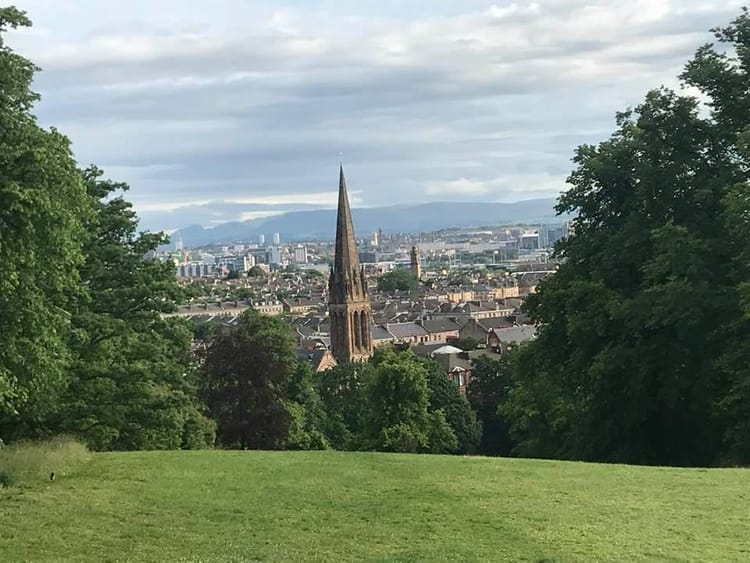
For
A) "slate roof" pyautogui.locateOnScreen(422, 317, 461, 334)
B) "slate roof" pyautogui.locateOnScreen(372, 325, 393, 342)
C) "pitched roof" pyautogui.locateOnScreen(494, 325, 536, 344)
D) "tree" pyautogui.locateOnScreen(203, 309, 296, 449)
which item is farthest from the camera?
"slate roof" pyautogui.locateOnScreen(422, 317, 461, 334)

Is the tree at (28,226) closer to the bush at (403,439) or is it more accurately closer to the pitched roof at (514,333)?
the bush at (403,439)

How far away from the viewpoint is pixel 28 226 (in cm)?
1555

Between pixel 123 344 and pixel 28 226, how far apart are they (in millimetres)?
9619

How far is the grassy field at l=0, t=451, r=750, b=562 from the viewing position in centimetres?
1181

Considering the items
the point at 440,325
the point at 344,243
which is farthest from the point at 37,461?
the point at 440,325

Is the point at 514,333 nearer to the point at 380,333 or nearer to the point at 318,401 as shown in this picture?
the point at 380,333

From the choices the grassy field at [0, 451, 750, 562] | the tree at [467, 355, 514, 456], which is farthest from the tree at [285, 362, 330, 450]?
the grassy field at [0, 451, 750, 562]

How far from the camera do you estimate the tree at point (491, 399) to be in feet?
216

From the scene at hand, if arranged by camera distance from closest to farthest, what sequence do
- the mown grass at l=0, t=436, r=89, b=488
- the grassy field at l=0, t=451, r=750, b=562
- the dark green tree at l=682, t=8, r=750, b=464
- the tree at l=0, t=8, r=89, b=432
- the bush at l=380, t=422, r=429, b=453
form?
the grassy field at l=0, t=451, r=750, b=562
the tree at l=0, t=8, r=89, b=432
the mown grass at l=0, t=436, r=89, b=488
the dark green tree at l=682, t=8, r=750, b=464
the bush at l=380, t=422, r=429, b=453

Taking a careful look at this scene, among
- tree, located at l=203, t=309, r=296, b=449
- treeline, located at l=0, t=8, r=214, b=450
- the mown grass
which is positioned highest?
treeline, located at l=0, t=8, r=214, b=450

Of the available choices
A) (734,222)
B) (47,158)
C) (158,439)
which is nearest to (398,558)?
(47,158)

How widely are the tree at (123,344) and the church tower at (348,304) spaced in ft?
266

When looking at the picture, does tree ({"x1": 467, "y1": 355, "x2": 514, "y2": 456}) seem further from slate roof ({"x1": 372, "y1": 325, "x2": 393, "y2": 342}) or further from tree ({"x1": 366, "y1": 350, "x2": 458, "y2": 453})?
slate roof ({"x1": 372, "y1": 325, "x2": 393, "y2": 342})

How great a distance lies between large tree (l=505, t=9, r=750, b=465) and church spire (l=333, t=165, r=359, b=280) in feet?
252
